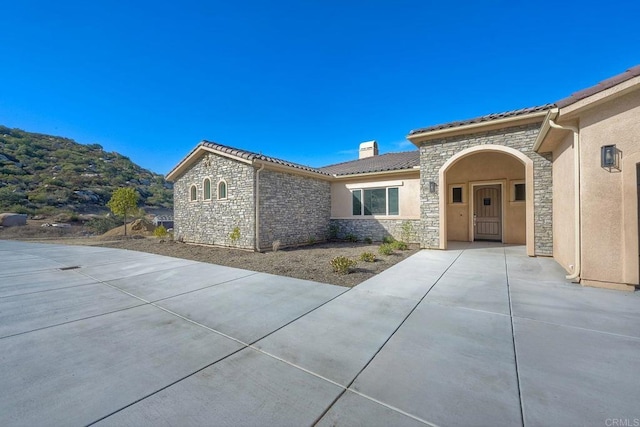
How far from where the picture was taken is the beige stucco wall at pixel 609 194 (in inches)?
169

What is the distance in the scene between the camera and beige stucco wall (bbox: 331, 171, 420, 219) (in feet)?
35.9

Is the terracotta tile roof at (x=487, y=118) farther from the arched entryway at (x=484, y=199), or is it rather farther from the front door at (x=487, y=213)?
the front door at (x=487, y=213)

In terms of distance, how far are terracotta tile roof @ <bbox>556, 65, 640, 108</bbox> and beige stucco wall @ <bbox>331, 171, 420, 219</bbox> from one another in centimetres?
581

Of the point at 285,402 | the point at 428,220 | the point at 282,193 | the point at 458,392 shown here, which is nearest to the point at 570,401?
the point at 458,392

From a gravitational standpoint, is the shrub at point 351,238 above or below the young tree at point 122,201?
below

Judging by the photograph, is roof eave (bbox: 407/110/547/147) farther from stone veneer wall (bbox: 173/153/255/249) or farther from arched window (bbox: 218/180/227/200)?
arched window (bbox: 218/180/227/200)

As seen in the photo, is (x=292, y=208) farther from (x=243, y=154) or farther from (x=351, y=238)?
(x=351, y=238)

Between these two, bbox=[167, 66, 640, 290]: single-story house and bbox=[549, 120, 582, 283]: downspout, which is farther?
bbox=[549, 120, 582, 283]: downspout

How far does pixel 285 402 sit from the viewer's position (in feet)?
6.63

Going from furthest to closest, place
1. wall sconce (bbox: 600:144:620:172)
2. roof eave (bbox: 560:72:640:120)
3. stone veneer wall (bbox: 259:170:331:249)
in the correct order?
stone veneer wall (bbox: 259:170:331:249), wall sconce (bbox: 600:144:620:172), roof eave (bbox: 560:72:640:120)

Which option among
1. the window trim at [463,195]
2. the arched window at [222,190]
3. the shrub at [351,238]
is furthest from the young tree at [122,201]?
the window trim at [463,195]

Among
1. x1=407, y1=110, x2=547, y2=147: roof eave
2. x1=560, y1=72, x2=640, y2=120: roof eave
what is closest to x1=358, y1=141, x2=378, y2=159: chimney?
x1=407, y1=110, x2=547, y2=147: roof eave

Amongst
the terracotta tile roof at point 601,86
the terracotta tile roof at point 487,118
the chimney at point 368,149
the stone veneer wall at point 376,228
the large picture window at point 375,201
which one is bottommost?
the stone veneer wall at point 376,228

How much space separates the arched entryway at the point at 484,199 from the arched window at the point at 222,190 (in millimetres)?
9024
